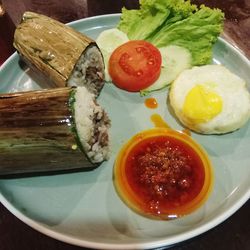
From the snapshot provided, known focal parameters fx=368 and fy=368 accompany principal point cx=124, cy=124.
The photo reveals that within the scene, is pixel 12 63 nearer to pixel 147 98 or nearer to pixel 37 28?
pixel 37 28

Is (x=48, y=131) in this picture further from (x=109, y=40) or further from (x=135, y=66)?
(x=109, y=40)

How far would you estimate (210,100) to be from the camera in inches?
86.1

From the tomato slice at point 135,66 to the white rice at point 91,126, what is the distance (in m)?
0.43

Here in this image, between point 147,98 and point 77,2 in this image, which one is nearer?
point 147,98

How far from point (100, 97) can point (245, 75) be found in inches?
39.2

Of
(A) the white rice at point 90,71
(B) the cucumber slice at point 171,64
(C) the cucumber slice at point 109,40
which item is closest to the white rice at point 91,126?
(A) the white rice at point 90,71

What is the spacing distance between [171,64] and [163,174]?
36.0 inches

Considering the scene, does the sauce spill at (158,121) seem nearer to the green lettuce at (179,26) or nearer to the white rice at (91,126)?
the white rice at (91,126)

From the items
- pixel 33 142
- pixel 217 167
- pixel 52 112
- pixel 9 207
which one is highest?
pixel 52 112

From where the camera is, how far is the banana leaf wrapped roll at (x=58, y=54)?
2.23m

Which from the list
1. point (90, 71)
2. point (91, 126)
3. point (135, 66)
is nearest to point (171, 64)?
point (135, 66)

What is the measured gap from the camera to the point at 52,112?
1.89 metres

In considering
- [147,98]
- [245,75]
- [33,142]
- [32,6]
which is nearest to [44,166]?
[33,142]

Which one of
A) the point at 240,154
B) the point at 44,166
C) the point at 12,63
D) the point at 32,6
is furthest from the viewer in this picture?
the point at 32,6
